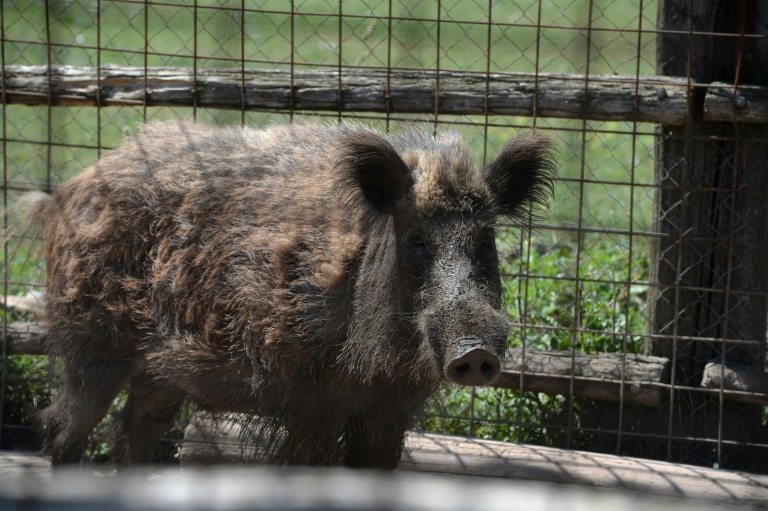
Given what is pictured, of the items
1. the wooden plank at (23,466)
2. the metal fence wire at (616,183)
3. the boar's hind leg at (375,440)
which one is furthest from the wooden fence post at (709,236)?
the wooden plank at (23,466)

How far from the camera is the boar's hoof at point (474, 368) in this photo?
11.5 ft

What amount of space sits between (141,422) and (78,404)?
1.63 feet

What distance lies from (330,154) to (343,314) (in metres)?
0.90

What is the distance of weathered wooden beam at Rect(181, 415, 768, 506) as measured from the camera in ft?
16.1

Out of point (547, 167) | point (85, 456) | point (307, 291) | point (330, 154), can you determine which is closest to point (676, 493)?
point (547, 167)

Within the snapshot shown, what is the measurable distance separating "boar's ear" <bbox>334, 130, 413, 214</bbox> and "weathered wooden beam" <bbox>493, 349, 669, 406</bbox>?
183 cm

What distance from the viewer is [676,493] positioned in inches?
192

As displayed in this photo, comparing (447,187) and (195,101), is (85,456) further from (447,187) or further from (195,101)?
(447,187)

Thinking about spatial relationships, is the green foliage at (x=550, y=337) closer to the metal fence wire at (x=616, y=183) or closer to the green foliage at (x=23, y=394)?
the metal fence wire at (x=616, y=183)

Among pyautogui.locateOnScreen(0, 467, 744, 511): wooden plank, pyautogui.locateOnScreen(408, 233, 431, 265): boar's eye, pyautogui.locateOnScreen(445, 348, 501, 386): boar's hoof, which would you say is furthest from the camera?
pyautogui.locateOnScreen(408, 233, 431, 265): boar's eye

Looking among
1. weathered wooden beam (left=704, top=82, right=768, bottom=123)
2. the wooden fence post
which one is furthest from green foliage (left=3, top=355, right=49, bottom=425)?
weathered wooden beam (left=704, top=82, right=768, bottom=123)

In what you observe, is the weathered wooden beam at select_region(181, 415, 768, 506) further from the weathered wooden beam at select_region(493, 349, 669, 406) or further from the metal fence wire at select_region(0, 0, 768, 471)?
the weathered wooden beam at select_region(493, 349, 669, 406)

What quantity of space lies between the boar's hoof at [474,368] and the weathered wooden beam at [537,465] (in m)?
1.78

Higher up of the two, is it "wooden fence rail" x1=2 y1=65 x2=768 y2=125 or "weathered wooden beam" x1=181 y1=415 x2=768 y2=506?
"wooden fence rail" x1=2 y1=65 x2=768 y2=125
